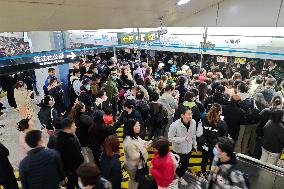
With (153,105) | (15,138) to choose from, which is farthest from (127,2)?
(15,138)

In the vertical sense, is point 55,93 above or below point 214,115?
below

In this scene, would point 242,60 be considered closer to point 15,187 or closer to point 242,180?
point 242,180

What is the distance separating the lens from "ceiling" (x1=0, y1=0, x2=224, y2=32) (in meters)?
3.43

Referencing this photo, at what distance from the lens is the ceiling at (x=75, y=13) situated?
3.43m

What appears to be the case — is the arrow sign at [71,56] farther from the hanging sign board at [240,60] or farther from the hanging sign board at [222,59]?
the hanging sign board at [240,60]

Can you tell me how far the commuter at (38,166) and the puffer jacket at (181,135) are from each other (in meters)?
1.87

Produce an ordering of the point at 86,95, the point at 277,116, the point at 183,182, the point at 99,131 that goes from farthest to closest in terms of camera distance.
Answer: the point at 86,95 < the point at 183,182 < the point at 277,116 < the point at 99,131

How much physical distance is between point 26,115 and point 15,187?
2.54m

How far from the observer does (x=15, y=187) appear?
4125mm

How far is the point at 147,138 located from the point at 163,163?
3.36m

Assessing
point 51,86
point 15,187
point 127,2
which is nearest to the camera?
point 15,187

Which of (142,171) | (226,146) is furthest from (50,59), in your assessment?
(226,146)

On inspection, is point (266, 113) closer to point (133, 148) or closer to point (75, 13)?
point (133, 148)

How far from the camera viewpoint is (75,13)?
4234 millimetres
